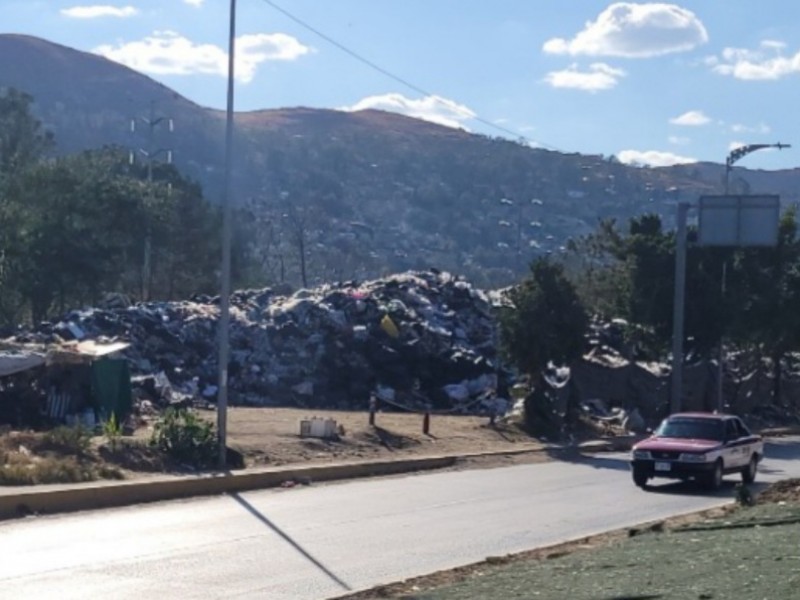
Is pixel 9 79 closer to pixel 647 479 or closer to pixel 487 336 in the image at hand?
pixel 487 336

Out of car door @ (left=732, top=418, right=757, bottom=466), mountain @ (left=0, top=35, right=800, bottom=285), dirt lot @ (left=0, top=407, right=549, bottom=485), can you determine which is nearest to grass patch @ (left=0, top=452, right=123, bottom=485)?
dirt lot @ (left=0, top=407, right=549, bottom=485)

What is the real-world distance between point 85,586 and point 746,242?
30277mm

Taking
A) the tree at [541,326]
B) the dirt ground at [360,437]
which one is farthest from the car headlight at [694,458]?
the tree at [541,326]

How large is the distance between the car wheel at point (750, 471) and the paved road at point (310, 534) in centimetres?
60

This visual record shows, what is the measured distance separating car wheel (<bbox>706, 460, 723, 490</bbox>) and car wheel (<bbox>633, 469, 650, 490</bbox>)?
45.3 inches

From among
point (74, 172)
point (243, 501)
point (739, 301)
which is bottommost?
point (243, 501)

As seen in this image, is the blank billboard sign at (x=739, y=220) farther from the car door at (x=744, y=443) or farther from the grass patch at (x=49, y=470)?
the grass patch at (x=49, y=470)

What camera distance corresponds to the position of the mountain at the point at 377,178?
14862cm

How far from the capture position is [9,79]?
18350 centimetres

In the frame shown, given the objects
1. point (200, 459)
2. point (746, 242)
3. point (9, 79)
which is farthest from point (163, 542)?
point (9, 79)

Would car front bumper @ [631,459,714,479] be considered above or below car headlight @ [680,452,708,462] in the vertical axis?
below

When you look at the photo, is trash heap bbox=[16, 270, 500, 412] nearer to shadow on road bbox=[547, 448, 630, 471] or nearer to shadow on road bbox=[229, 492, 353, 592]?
shadow on road bbox=[547, 448, 630, 471]

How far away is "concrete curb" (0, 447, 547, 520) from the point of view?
20953 millimetres

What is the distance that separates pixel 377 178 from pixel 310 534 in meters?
160
